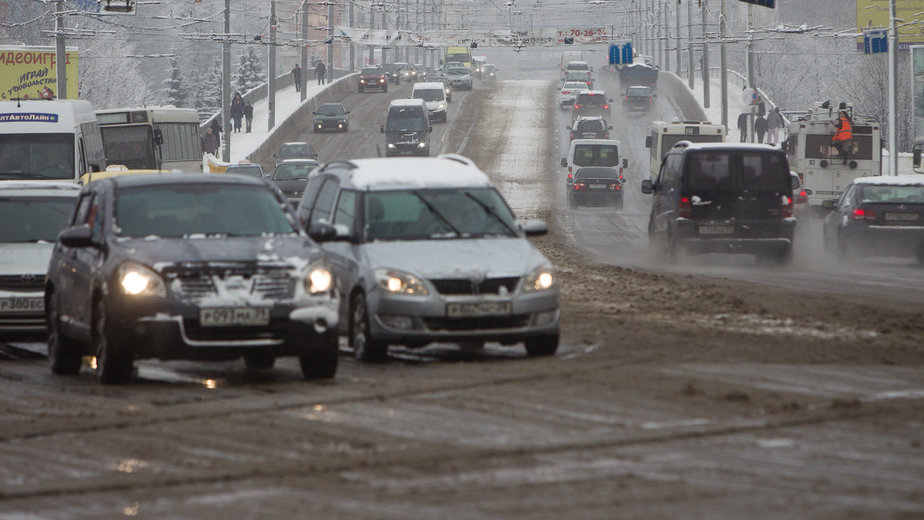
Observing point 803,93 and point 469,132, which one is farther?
point 803,93

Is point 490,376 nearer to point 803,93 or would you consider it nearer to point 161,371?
point 161,371

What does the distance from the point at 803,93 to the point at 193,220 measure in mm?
117869

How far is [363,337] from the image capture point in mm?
11672

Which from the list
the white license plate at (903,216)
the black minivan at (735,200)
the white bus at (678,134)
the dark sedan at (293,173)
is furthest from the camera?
the white bus at (678,134)

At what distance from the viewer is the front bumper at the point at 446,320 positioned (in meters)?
11.2

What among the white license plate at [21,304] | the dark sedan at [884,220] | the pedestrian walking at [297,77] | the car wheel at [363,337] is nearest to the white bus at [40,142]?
the white license plate at [21,304]

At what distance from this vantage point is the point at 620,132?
72.7m

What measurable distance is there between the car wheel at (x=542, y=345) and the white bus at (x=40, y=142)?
13325 mm

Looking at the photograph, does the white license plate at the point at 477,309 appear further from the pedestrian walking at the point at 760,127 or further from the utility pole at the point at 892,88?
the pedestrian walking at the point at 760,127

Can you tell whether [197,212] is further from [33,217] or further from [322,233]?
[33,217]

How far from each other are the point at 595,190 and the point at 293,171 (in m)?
9.27

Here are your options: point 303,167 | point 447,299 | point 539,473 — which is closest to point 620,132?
point 303,167

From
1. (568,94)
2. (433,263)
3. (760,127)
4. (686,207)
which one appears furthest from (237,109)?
(433,263)

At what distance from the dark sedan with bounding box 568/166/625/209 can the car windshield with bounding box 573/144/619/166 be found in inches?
90.3
